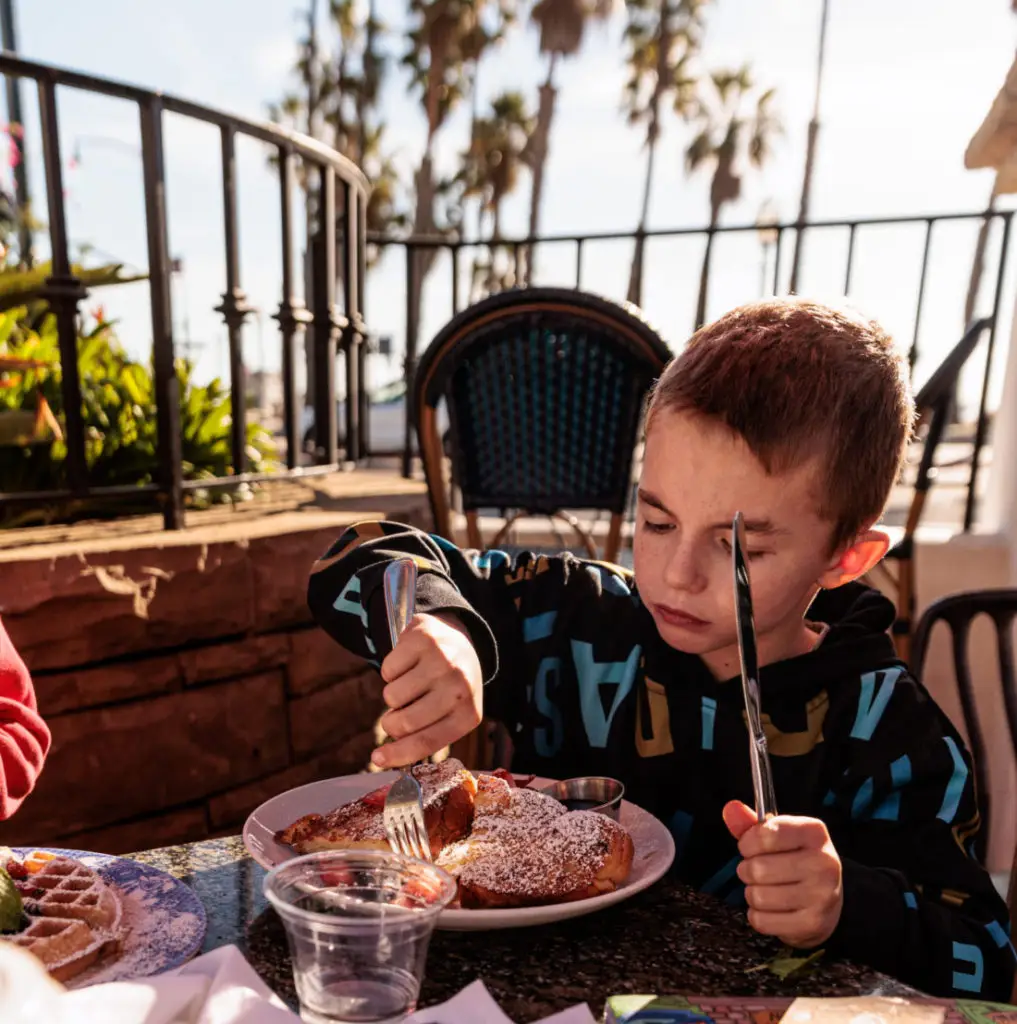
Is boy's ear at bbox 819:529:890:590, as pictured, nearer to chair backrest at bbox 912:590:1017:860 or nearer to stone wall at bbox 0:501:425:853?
chair backrest at bbox 912:590:1017:860

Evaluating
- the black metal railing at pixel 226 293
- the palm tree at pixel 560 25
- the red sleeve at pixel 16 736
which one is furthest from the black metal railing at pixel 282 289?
the palm tree at pixel 560 25

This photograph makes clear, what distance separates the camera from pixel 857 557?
1335 mm

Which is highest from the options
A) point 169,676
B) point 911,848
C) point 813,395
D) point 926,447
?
point 813,395

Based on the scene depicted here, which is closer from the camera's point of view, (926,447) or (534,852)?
(534,852)

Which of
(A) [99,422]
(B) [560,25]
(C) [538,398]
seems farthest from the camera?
(B) [560,25]

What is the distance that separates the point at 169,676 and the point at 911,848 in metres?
1.67

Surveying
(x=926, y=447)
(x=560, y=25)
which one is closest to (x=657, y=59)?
(x=560, y=25)

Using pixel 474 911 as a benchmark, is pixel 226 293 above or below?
above

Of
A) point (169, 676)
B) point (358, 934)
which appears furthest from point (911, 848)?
point (169, 676)

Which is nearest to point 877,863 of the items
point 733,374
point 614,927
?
point 614,927

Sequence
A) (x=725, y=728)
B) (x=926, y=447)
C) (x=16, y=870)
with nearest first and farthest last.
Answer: (x=16, y=870)
(x=725, y=728)
(x=926, y=447)

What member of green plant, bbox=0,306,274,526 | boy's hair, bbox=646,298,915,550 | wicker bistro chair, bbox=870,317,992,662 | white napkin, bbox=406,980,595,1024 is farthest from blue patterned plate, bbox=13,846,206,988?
wicker bistro chair, bbox=870,317,992,662

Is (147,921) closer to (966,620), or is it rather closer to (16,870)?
(16,870)

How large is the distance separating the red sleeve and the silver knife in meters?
0.92
